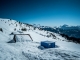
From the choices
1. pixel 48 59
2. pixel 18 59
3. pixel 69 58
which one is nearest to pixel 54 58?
pixel 48 59

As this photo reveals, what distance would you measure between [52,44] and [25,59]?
18.6ft

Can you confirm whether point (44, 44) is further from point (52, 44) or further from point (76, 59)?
point (76, 59)

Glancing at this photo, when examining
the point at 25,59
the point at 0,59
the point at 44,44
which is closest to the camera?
the point at 0,59

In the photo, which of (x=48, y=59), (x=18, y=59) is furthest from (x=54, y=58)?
(x=18, y=59)

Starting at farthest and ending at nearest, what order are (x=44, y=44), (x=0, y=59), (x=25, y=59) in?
(x=44, y=44), (x=25, y=59), (x=0, y=59)

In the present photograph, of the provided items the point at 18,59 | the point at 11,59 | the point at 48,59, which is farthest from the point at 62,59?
the point at 11,59

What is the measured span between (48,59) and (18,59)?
283 centimetres

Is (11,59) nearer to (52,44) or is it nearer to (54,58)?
(54,58)

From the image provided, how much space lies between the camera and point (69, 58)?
7586mm

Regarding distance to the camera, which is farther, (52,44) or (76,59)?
(52,44)

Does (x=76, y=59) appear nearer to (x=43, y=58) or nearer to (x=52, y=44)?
(x=43, y=58)

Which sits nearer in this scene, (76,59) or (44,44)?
(76,59)

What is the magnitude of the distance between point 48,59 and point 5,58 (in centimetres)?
400

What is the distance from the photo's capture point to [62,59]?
7.37 metres
